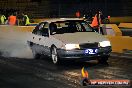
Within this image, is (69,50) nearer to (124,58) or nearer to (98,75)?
(98,75)

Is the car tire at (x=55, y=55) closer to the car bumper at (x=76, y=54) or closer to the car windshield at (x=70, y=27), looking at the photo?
the car bumper at (x=76, y=54)

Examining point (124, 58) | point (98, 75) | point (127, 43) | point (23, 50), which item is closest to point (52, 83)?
point (98, 75)

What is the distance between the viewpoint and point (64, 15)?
42.5 m

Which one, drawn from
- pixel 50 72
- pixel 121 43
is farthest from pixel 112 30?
pixel 50 72

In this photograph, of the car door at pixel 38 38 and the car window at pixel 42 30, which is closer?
the car window at pixel 42 30

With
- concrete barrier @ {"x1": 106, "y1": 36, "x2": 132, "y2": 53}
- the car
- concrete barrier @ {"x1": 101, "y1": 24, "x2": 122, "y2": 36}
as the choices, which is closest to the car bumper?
the car

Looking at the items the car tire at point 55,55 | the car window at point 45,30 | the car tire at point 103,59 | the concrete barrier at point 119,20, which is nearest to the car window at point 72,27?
the car window at point 45,30

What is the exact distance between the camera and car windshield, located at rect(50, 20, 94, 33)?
42.1 feet

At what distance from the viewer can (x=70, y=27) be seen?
42.5 feet

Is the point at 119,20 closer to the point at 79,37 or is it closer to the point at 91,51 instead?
the point at 79,37

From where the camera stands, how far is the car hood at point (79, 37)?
38.5 feet

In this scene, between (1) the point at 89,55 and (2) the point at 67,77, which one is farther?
(1) the point at 89,55

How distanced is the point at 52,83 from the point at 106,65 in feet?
11.7

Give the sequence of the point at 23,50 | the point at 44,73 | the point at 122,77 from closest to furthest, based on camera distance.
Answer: the point at 122,77 < the point at 44,73 < the point at 23,50
